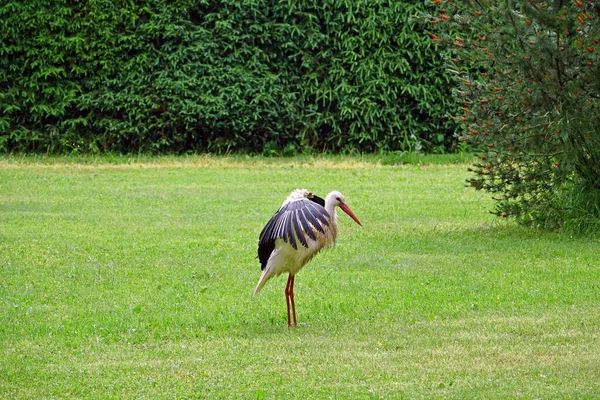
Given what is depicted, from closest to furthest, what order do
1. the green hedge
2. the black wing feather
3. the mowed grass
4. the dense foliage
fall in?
the mowed grass
the black wing feather
the dense foliage
the green hedge

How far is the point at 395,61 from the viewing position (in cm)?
1758

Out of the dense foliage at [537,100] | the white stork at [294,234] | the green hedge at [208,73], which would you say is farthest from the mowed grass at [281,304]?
the green hedge at [208,73]

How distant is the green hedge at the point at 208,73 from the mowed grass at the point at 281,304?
408 cm

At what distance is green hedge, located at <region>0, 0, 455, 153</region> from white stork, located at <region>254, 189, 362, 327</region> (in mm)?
10305

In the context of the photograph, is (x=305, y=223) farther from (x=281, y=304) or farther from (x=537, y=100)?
(x=537, y=100)

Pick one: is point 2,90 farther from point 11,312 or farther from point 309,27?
point 11,312

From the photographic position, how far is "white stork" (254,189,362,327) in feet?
21.1

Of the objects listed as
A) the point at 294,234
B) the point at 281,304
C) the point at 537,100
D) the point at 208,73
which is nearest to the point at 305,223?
the point at 294,234

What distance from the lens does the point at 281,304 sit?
7.68 metres

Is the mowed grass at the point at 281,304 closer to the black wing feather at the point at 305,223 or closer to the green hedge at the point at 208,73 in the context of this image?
the black wing feather at the point at 305,223

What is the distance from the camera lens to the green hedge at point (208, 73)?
56.5 ft

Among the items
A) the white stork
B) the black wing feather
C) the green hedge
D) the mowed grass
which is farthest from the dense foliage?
the green hedge

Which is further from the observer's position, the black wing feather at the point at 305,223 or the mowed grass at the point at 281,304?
the black wing feather at the point at 305,223

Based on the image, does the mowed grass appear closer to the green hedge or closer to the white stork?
the white stork
